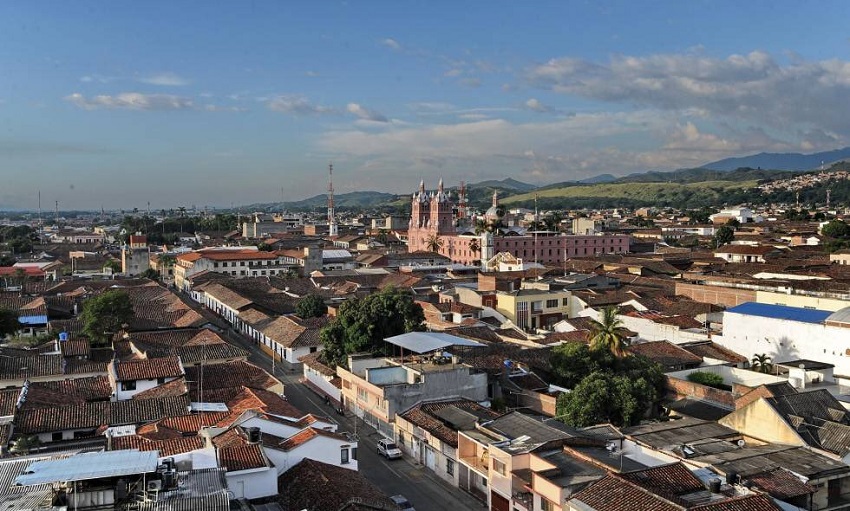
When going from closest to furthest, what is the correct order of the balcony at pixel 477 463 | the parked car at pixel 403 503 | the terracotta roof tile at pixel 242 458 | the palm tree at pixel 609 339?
the terracotta roof tile at pixel 242 458, the parked car at pixel 403 503, the balcony at pixel 477 463, the palm tree at pixel 609 339

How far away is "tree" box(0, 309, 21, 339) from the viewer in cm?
3956

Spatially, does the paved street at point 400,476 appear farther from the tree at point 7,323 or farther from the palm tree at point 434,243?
the palm tree at point 434,243

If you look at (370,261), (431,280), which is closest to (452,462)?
(431,280)

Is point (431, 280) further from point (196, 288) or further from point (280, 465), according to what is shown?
point (280, 465)

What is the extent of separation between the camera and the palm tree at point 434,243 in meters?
102

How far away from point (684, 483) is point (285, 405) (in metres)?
14.2

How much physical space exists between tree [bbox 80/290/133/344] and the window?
26149mm

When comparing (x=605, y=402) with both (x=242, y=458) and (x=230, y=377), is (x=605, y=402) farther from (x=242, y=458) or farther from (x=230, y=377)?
(x=230, y=377)

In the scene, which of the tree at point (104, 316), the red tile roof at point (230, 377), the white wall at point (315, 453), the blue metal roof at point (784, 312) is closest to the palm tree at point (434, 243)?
the tree at point (104, 316)

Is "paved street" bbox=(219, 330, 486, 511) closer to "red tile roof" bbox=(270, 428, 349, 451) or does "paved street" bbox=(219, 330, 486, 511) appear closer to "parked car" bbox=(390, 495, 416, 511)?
"parked car" bbox=(390, 495, 416, 511)

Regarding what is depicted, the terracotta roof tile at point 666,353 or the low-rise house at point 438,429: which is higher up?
the terracotta roof tile at point 666,353

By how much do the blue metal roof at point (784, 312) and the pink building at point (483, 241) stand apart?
1961 inches

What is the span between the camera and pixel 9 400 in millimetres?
24312

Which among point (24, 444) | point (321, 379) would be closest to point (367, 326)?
point (321, 379)
